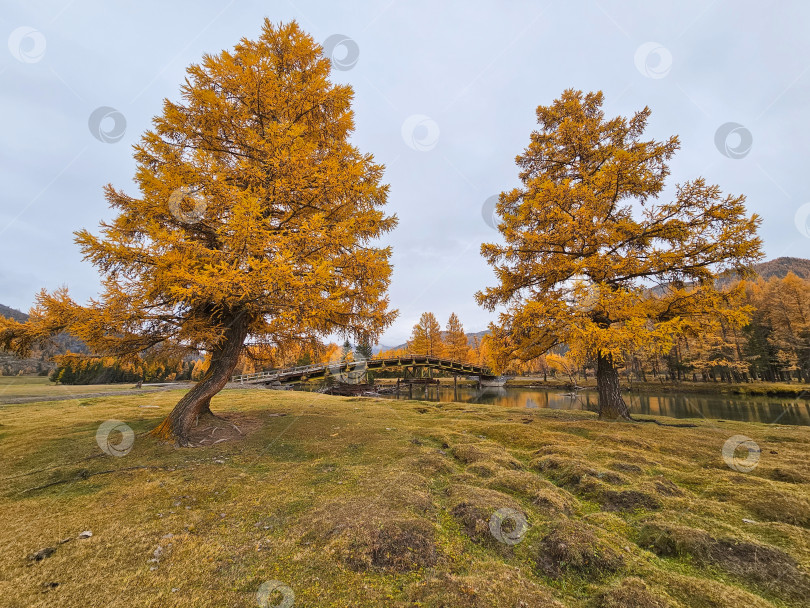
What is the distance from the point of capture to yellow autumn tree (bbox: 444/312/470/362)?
172 feet

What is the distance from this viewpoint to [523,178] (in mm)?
11898

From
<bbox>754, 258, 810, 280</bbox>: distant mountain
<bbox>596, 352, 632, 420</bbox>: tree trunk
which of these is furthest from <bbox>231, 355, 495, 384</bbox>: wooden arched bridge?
<bbox>754, 258, 810, 280</bbox>: distant mountain

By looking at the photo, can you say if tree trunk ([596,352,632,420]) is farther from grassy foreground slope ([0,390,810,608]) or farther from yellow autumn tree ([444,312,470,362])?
yellow autumn tree ([444,312,470,362])

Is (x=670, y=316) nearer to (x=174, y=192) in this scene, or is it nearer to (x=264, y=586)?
(x=264, y=586)

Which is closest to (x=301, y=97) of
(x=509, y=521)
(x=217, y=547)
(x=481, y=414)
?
(x=217, y=547)

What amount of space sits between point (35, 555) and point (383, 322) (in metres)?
6.53

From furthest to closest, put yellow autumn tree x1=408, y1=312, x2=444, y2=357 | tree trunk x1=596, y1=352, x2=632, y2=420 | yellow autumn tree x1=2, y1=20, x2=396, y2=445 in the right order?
yellow autumn tree x1=408, y1=312, x2=444, y2=357 → tree trunk x1=596, y1=352, x2=632, y2=420 → yellow autumn tree x1=2, y1=20, x2=396, y2=445

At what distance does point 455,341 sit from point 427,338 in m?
5.41

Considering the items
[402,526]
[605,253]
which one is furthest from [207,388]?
[605,253]

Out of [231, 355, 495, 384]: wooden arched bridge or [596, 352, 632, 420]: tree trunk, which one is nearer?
[596, 352, 632, 420]: tree trunk

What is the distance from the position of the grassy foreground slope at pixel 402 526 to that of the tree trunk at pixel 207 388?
1.48 feet

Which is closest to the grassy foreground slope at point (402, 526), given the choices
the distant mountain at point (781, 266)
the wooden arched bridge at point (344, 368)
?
the wooden arched bridge at point (344, 368)

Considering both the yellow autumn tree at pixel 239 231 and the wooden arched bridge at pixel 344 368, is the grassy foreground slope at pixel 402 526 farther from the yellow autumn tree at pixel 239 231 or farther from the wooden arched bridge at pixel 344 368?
the wooden arched bridge at pixel 344 368

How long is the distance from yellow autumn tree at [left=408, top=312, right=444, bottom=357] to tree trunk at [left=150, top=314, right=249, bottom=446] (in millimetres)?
43849
